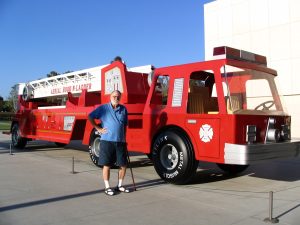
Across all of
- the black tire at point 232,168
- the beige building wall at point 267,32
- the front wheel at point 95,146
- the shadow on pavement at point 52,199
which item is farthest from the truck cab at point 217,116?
the beige building wall at point 267,32

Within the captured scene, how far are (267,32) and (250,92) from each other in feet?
64.8

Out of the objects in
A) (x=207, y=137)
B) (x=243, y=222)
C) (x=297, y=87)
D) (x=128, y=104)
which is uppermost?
(x=297, y=87)

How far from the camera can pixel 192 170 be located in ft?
24.9

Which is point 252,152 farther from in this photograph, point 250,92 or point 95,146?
point 95,146

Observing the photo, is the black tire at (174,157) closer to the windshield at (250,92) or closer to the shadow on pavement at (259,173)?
the shadow on pavement at (259,173)

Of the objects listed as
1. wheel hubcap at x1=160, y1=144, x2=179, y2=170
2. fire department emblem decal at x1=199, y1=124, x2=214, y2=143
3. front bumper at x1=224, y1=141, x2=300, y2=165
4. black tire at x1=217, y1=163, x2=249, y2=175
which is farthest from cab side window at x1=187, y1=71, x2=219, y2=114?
black tire at x1=217, y1=163, x2=249, y2=175

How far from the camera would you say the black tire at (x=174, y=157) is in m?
7.57

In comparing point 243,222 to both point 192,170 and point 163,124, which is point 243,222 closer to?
point 192,170

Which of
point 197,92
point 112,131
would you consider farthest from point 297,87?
point 112,131

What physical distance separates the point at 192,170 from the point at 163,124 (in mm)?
1142

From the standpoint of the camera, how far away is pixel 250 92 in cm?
791

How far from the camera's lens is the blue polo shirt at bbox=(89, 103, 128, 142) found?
6.96 metres

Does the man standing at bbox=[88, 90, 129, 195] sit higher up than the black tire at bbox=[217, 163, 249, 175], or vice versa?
the man standing at bbox=[88, 90, 129, 195]

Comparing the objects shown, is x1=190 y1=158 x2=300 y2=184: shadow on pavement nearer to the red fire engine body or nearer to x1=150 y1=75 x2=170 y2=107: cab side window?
the red fire engine body
